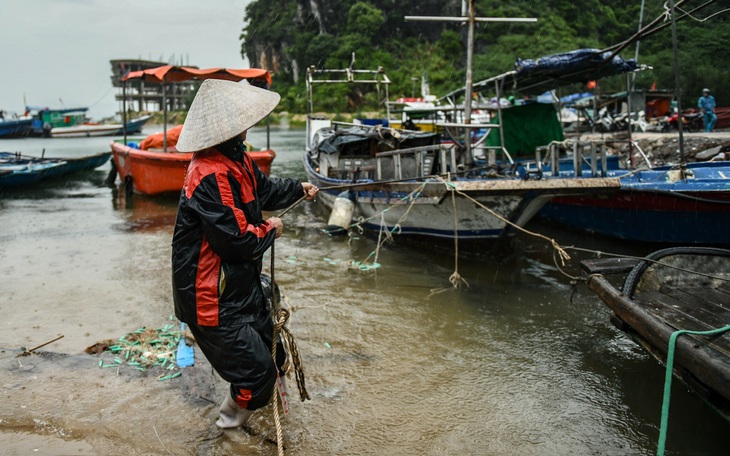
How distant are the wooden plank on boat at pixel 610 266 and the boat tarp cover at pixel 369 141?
5.20 metres

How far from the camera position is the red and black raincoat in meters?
2.57

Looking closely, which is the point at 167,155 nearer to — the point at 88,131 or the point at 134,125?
the point at 134,125

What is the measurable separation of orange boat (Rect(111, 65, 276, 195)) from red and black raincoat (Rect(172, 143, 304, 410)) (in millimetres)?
8666

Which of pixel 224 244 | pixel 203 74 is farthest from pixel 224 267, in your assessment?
pixel 203 74

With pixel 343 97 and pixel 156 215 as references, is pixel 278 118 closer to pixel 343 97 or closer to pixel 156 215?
pixel 343 97

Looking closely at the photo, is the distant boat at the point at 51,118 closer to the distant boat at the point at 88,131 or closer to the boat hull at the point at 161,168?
the distant boat at the point at 88,131

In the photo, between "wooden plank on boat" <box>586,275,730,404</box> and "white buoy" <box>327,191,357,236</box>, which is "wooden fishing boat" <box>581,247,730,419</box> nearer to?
"wooden plank on boat" <box>586,275,730,404</box>

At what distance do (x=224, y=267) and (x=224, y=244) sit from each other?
0.16m

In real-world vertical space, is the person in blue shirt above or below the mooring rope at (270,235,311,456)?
above

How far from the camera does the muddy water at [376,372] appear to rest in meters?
3.21

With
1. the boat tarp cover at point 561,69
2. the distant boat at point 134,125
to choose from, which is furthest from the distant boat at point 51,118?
the boat tarp cover at point 561,69

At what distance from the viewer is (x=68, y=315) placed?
17.0 feet

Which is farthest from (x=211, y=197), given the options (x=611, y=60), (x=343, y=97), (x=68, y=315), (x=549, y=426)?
(x=343, y=97)

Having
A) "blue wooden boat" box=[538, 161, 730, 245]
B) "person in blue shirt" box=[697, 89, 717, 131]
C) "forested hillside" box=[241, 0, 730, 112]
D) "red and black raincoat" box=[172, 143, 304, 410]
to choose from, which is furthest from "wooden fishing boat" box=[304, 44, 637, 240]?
"forested hillside" box=[241, 0, 730, 112]
